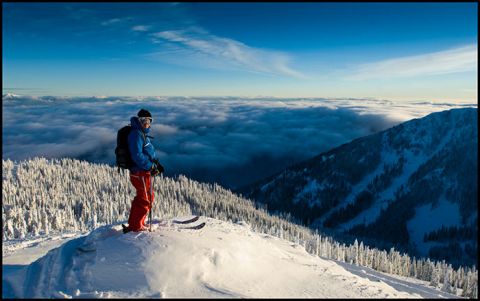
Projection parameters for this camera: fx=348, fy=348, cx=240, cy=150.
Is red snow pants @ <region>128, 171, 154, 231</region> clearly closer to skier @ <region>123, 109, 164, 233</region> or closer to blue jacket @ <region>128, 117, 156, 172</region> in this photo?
skier @ <region>123, 109, 164, 233</region>

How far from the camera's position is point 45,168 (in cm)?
12219

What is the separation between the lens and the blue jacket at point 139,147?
16.2 metres

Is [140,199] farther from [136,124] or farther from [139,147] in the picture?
[136,124]

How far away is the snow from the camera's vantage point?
44.0 feet

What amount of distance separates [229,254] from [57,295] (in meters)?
6.98

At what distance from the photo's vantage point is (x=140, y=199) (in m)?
17.4

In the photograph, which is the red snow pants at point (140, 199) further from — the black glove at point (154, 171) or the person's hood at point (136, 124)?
the person's hood at point (136, 124)

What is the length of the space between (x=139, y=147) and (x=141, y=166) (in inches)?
37.2

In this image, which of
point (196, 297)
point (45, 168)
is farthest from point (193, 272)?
point (45, 168)

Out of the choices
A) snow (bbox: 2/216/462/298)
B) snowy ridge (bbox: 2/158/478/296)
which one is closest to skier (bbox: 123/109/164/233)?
snow (bbox: 2/216/462/298)

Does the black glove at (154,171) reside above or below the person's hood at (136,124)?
below

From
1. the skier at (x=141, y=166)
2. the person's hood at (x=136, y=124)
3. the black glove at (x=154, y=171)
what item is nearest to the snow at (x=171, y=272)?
the skier at (x=141, y=166)

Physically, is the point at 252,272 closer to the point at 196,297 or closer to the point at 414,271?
the point at 196,297

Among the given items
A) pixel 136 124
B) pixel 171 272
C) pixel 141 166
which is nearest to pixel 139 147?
pixel 141 166
